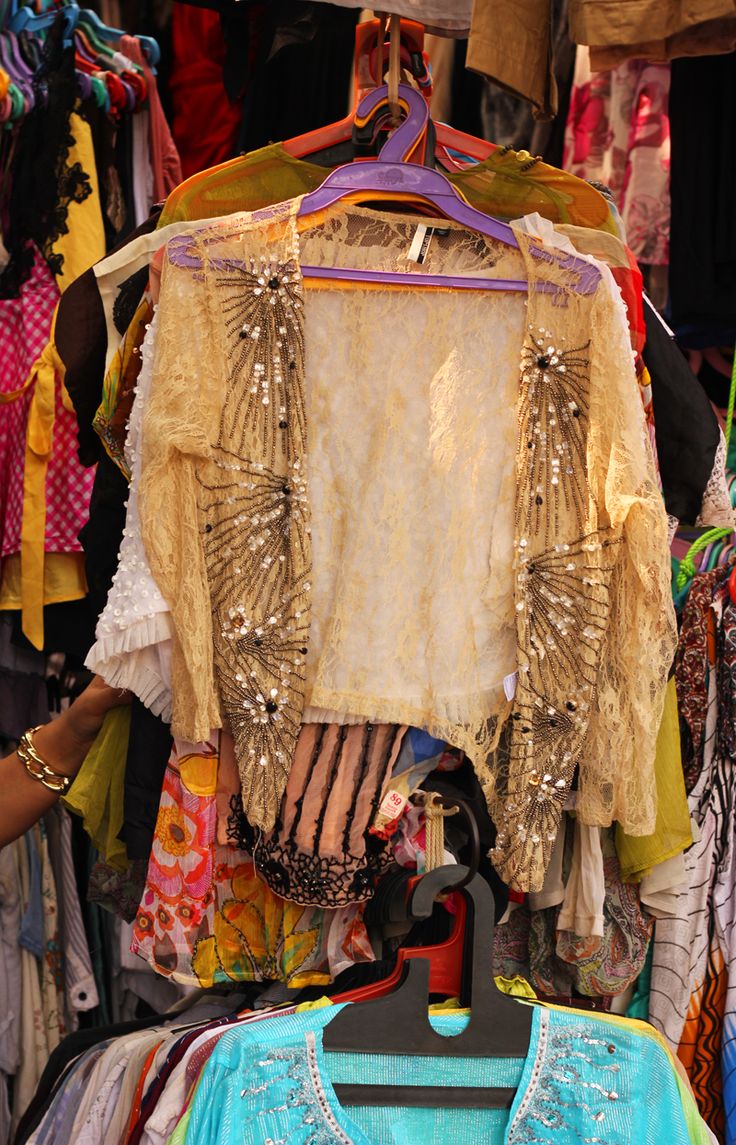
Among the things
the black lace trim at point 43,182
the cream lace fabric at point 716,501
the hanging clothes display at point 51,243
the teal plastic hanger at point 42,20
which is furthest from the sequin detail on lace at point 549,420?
the teal plastic hanger at point 42,20

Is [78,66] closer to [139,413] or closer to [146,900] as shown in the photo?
[139,413]

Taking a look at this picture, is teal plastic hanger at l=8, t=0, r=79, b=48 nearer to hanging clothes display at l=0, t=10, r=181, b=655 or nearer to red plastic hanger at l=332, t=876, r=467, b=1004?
hanging clothes display at l=0, t=10, r=181, b=655

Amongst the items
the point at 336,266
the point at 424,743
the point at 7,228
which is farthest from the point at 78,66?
the point at 424,743

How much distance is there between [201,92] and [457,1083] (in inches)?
87.7

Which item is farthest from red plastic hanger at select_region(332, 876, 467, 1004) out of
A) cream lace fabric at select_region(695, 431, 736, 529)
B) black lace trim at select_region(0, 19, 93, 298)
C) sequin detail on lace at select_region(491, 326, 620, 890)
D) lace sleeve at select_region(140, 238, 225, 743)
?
black lace trim at select_region(0, 19, 93, 298)

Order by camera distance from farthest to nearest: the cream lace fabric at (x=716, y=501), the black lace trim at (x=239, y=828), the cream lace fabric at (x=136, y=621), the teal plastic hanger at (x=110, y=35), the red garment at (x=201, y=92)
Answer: the red garment at (x=201, y=92), the teal plastic hanger at (x=110, y=35), the cream lace fabric at (x=716, y=501), the black lace trim at (x=239, y=828), the cream lace fabric at (x=136, y=621)

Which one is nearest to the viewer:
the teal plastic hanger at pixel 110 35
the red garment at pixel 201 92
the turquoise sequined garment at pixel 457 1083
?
the turquoise sequined garment at pixel 457 1083

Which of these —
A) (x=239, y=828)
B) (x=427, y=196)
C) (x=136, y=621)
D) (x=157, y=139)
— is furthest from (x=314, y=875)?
(x=157, y=139)

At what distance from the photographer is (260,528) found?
1.43 metres

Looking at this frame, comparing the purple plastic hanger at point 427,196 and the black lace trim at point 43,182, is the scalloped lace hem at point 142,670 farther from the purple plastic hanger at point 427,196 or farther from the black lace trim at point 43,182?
the black lace trim at point 43,182

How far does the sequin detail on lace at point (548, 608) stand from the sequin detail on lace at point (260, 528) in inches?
9.8

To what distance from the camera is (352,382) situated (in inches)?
57.4

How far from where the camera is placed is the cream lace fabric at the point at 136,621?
1.37 metres

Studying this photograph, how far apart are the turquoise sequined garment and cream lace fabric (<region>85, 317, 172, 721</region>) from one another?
0.39 m
